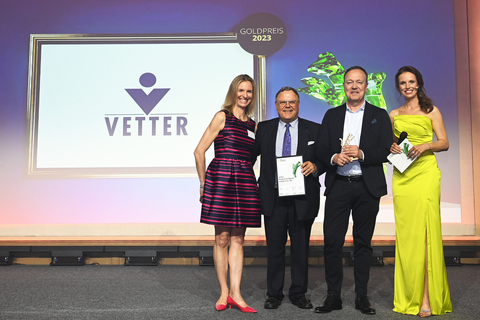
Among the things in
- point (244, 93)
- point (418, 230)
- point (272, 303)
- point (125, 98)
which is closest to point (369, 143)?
point (418, 230)

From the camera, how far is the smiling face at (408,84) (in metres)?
2.29

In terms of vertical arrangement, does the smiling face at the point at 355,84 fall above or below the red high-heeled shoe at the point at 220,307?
above

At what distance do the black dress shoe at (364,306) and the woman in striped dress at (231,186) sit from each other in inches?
26.0

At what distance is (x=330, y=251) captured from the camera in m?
2.27

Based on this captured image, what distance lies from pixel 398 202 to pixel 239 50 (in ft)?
8.68

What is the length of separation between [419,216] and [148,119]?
298 centimetres

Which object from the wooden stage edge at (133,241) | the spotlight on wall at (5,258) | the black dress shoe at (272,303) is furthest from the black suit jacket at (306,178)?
the spotlight on wall at (5,258)

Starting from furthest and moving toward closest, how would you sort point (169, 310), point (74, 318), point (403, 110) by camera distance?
1. point (403, 110)
2. point (169, 310)
3. point (74, 318)

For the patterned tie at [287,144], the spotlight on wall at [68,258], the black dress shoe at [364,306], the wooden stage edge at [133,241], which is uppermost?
the patterned tie at [287,144]

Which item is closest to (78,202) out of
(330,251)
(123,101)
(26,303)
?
(123,101)

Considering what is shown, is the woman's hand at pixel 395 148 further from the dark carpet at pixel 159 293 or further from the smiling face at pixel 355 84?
the dark carpet at pixel 159 293

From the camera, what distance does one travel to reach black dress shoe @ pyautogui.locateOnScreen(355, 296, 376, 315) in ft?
7.02

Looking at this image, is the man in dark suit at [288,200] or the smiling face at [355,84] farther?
the man in dark suit at [288,200]

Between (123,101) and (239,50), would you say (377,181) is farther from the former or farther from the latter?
(123,101)
